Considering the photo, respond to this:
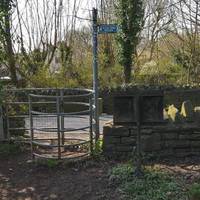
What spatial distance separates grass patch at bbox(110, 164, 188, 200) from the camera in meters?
5.56

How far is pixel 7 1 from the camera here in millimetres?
8641

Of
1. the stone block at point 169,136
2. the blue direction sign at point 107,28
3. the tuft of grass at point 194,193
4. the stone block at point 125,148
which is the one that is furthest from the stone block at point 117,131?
the tuft of grass at point 194,193

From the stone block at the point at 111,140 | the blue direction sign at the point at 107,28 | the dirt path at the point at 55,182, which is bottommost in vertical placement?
the dirt path at the point at 55,182

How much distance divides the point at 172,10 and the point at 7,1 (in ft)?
48.3

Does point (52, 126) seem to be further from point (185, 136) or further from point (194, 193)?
point (194, 193)

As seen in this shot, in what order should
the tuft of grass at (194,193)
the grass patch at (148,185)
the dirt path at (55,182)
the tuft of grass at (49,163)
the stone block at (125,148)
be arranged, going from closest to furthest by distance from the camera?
the tuft of grass at (194,193) → the grass patch at (148,185) → the dirt path at (55,182) → the tuft of grass at (49,163) → the stone block at (125,148)

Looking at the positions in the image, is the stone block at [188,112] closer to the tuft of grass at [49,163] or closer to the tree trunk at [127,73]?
the tuft of grass at [49,163]

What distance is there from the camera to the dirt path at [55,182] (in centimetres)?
596

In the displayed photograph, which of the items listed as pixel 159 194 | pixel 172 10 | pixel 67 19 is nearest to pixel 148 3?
pixel 172 10

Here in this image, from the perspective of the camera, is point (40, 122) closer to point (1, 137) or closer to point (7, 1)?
point (1, 137)

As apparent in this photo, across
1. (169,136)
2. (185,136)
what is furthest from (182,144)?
(169,136)

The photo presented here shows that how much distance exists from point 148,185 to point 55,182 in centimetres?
140

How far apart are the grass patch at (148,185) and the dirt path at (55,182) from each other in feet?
0.54

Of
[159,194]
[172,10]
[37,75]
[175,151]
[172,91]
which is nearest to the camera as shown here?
[159,194]
